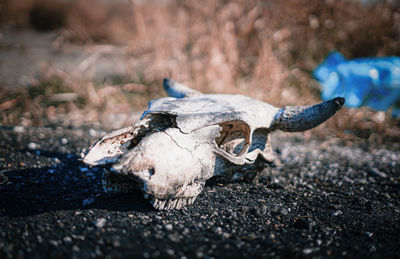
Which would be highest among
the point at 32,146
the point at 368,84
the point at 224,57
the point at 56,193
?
the point at 224,57

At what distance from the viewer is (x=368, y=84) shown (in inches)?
187

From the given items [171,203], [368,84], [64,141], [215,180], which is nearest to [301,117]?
[215,180]

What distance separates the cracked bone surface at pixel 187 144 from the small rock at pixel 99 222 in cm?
20

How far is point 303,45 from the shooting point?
6.32m

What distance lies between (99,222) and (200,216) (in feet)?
2.09

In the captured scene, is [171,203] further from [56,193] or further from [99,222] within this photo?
[56,193]

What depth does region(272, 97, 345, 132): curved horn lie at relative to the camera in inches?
80.9

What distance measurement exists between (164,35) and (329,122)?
371 cm

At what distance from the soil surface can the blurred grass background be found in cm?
192

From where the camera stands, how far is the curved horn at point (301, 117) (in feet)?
6.74

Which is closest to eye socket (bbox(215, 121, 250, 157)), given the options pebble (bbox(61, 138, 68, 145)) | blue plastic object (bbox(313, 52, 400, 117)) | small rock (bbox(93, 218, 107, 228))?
small rock (bbox(93, 218, 107, 228))

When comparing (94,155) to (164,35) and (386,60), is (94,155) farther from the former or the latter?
(386,60)

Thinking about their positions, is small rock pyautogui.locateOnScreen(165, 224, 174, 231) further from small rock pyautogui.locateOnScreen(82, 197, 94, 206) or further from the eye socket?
the eye socket

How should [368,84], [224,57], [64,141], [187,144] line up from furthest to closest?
[224,57]
[368,84]
[64,141]
[187,144]
